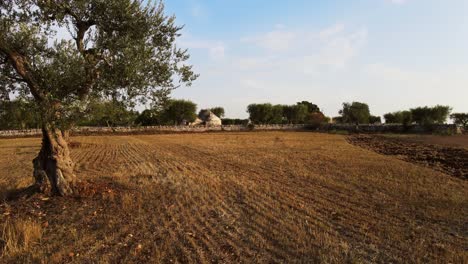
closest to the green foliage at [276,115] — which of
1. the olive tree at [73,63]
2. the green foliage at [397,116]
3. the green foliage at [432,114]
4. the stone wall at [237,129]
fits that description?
the stone wall at [237,129]

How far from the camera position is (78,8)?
40.3 feet

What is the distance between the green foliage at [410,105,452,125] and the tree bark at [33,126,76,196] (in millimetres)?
124045

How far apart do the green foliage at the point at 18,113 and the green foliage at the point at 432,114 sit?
125 metres

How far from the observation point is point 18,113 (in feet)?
42.1

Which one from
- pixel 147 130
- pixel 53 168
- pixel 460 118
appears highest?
pixel 460 118

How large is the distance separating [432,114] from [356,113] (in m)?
25.4

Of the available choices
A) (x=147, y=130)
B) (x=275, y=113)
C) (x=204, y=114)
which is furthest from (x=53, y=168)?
(x=204, y=114)

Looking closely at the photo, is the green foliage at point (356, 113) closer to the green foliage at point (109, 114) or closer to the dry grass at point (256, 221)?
the dry grass at point (256, 221)

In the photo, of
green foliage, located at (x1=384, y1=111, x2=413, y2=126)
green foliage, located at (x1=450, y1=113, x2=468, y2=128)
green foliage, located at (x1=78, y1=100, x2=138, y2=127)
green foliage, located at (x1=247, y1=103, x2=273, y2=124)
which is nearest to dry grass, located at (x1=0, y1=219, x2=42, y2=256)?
green foliage, located at (x1=78, y1=100, x2=138, y2=127)

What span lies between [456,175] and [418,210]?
11686mm

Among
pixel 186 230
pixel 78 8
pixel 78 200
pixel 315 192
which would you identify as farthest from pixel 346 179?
pixel 78 8

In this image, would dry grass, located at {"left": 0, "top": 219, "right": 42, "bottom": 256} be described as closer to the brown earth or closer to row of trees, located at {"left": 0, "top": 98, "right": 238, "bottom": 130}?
row of trees, located at {"left": 0, "top": 98, "right": 238, "bottom": 130}

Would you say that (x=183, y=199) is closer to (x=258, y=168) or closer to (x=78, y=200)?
(x=78, y=200)

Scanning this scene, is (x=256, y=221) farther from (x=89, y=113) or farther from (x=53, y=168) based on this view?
(x=53, y=168)
